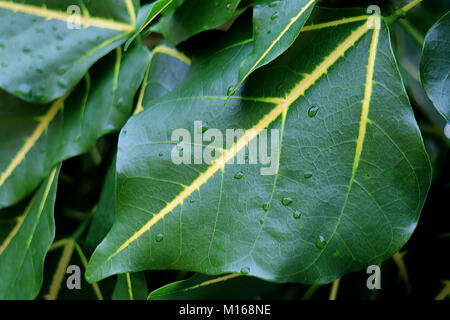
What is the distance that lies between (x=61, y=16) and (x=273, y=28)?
31 centimetres

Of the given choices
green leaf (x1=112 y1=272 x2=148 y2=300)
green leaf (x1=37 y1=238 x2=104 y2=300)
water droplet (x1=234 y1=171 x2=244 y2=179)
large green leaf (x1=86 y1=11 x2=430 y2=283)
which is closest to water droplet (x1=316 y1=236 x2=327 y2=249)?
large green leaf (x1=86 y1=11 x2=430 y2=283)

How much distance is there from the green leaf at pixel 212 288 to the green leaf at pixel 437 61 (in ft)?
1.06

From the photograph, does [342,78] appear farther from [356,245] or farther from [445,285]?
[445,285]

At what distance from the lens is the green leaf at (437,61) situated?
403mm

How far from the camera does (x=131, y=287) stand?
1.69ft

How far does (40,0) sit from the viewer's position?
52 cm

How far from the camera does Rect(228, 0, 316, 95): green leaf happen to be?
380 millimetres

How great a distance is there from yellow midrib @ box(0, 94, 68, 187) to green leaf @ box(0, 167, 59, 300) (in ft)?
0.16

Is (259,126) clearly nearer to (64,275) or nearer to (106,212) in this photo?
(106,212)

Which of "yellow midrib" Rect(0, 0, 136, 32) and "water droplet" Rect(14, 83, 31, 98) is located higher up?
"yellow midrib" Rect(0, 0, 136, 32)

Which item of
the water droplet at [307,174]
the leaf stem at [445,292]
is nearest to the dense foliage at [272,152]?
the water droplet at [307,174]

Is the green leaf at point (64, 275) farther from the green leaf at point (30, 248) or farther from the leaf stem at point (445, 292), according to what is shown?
the leaf stem at point (445, 292)

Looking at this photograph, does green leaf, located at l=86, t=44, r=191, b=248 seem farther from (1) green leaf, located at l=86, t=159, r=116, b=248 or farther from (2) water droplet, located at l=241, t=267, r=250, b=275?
(2) water droplet, located at l=241, t=267, r=250, b=275

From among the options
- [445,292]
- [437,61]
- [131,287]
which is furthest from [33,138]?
[445,292]
